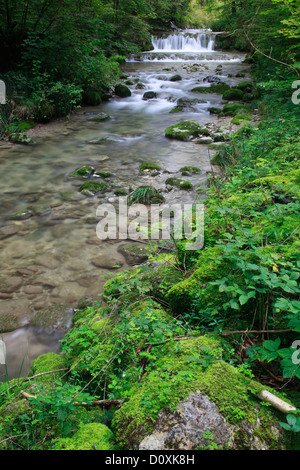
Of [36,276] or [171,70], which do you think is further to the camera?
[171,70]

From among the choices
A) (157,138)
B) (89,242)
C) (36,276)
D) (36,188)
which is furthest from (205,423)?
(157,138)

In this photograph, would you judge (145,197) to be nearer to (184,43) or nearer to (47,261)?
(47,261)

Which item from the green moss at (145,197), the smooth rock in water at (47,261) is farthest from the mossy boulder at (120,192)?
the smooth rock in water at (47,261)

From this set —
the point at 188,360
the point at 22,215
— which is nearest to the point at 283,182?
the point at 188,360

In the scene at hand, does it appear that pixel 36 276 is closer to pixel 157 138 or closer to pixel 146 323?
pixel 146 323

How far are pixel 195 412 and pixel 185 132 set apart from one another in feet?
30.9

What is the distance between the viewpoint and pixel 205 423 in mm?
1556

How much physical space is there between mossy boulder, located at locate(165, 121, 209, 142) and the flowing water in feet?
1.05

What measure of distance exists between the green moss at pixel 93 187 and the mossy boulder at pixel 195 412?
528cm

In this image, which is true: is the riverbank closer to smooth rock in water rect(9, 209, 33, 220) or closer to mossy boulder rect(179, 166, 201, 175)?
smooth rock in water rect(9, 209, 33, 220)

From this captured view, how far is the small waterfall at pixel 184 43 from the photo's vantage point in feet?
88.8

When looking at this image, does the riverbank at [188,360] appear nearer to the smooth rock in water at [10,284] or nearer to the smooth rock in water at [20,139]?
the smooth rock in water at [10,284]

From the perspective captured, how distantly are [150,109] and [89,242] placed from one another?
32.9 ft
